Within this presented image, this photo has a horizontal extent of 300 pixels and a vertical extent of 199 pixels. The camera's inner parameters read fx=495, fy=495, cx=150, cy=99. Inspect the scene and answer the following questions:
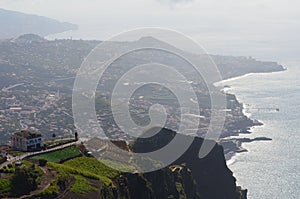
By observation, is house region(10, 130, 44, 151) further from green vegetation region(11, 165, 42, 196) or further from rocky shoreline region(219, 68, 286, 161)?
rocky shoreline region(219, 68, 286, 161)

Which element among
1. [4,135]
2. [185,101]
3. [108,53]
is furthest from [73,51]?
[4,135]

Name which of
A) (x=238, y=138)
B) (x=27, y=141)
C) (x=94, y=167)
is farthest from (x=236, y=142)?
(x=94, y=167)

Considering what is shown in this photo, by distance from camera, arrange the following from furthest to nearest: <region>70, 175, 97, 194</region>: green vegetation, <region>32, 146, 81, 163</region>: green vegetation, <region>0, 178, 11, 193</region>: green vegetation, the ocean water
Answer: the ocean water, <region>32, 146, 81, 163</region>: green vegetation, <region>70, 175, 97, 194</region>: green vegetation, <region>0, 178, 11, 193</region>: green vegetation

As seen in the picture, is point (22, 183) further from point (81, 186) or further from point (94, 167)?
point (94, 167)

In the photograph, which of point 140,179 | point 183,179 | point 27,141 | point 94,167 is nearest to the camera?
point 140,179

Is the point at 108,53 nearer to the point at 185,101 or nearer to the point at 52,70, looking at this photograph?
the point at 52,70

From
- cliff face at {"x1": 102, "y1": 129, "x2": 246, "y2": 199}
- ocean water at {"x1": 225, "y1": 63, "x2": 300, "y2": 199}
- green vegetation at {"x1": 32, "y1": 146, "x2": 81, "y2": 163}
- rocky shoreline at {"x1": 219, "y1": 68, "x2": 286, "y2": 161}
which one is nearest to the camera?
cliff face at {"x1": 102, "y1": 129, "x2": 246, "y2": 199}

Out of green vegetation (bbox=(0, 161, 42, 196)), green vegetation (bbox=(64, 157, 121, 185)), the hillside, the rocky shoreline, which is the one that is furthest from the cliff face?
the rocky shoreline
